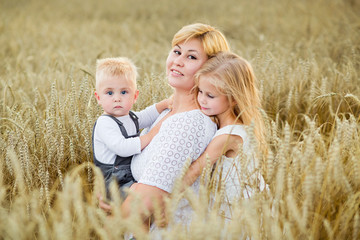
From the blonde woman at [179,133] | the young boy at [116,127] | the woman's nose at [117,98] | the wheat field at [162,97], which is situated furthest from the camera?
the woman's nose at [117,98]

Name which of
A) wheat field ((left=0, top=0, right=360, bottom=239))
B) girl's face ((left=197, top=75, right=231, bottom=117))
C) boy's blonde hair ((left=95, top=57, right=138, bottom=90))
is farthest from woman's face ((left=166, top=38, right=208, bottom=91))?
wheat field ((left=0, top=0, right=360, bottom=239))

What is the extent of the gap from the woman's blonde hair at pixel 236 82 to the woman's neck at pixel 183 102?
124mm

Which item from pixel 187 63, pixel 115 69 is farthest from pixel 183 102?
pixel 115 69

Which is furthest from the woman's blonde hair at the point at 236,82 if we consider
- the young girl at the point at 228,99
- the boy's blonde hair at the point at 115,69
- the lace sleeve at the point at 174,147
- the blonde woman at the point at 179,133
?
the boy's blonde hair at the point at 115,69

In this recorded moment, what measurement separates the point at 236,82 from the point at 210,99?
185mm

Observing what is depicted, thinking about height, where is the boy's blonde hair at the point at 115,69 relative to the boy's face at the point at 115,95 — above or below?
above

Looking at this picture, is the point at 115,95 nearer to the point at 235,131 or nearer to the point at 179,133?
the point at 179,133

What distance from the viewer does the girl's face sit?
79.7 inches

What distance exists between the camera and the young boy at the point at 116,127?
6.88 ft

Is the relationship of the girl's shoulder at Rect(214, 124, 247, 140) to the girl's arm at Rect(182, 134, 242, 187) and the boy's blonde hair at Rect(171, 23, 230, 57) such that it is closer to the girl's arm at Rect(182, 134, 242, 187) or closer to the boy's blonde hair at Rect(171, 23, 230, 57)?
the girl's arm at Rect(182, 134, 242, 187)

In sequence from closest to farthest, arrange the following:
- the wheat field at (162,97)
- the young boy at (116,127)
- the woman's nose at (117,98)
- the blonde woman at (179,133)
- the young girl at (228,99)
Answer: the wheat field at (162,97) < the blonde woman at (179,133) < the young girl at (228,99) < the young boy at (116,127) < the woman's nose at (117,98)

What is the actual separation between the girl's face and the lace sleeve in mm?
103

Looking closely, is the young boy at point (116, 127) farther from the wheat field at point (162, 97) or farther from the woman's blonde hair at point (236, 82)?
the woman's blonde hair at point (236, 82)

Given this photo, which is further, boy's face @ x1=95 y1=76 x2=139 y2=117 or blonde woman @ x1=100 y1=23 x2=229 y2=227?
boy's face @ x1=95 y1=76 x2=139 y2=117
